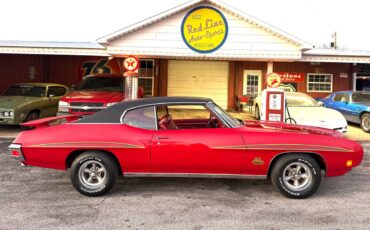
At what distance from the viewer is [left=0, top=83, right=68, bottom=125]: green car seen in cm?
946

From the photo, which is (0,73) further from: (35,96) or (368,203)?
(368,203)

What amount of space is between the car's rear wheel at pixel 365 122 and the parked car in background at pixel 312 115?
175 centimetres

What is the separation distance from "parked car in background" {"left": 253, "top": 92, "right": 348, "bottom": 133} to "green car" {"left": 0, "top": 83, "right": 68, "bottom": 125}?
7435mm

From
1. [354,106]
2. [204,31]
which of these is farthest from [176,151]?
[354,106]

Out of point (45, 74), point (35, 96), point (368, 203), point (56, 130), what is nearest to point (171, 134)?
point (56, 130)

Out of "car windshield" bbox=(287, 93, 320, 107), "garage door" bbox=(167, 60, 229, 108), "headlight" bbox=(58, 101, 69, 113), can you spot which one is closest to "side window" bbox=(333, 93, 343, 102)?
"car windshield" bbox=(287, 93, 320, 107)

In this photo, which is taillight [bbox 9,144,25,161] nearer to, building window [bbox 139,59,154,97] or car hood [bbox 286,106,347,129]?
car hood [bbox 286,106,347,129]

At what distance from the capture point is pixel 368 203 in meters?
4.57

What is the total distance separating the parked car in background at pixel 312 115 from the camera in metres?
8.81

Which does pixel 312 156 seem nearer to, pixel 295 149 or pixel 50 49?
pixel 295 149

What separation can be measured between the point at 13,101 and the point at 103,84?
8.83ft

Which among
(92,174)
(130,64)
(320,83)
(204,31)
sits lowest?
(92,174)

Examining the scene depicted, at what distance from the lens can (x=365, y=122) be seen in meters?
10.7

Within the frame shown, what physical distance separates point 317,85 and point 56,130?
49.0 feet
